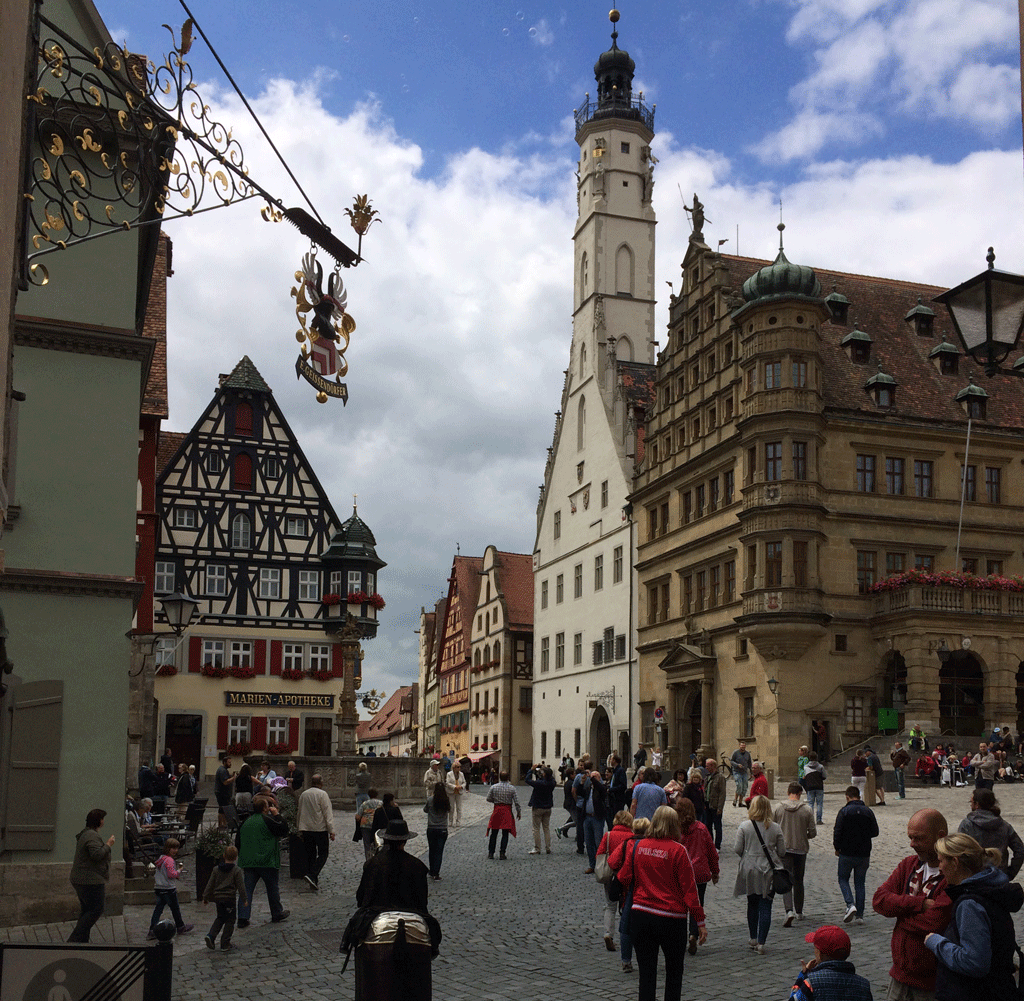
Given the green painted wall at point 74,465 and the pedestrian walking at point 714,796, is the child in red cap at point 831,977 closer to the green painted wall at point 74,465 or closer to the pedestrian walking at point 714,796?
the green painted wall at point 74,465

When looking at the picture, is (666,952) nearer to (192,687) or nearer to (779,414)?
(779,414)

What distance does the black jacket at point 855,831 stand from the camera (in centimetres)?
1405

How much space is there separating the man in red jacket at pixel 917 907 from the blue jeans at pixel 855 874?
7707mm

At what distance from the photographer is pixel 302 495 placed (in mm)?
49812

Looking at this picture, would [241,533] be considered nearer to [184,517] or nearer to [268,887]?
[184,517]

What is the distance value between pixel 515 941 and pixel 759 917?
106 inches

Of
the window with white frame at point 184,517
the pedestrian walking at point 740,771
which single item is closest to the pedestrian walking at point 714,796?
the pedestrian walking at point 740,771

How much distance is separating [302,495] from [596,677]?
584 inches

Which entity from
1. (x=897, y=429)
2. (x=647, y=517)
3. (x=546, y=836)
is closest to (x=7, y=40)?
(x=546, y=836)

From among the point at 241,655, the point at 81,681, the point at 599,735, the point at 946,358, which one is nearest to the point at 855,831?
the point at 81,681

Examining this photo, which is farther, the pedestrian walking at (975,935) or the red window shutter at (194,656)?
the red window shutter at (194,656)

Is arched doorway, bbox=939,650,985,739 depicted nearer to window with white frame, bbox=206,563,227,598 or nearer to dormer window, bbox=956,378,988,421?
dormer window, bbox=956,378,988,421

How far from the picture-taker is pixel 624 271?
60875 millimetres

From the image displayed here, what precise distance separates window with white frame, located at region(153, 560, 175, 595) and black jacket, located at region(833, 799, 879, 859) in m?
36.5
